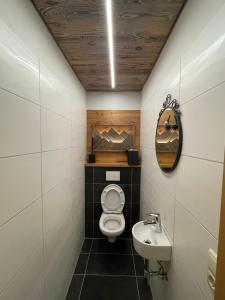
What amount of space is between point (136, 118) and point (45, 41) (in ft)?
5.63

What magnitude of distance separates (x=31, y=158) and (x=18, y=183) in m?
0.17

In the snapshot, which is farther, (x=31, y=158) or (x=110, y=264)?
(x=110, y=264)

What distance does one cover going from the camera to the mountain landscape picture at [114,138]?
2.59m

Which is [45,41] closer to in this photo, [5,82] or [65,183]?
[5,82]

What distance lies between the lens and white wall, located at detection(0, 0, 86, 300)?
2.43 ft

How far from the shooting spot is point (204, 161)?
74 centimetres

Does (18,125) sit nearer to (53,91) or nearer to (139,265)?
(53,91)

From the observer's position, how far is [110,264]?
2010mm

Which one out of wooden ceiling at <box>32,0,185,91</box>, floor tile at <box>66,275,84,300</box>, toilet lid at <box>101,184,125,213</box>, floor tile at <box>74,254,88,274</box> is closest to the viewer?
wooden ceiling at <box>32,0,185,91</box>

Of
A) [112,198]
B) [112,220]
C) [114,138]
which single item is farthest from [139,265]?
[114,138]

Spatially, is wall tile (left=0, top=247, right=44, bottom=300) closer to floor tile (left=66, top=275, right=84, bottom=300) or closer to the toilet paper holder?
floor tile (left=66, top=275, right=84, bottom=300)

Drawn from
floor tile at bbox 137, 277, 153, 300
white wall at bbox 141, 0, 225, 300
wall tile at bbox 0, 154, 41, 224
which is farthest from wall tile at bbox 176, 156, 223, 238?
floor tile at bbox 137, 277, 153, 300

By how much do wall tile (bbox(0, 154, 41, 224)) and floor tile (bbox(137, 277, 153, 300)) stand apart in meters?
1.51

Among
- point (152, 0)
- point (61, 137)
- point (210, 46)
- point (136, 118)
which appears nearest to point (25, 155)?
point (61, 137)
